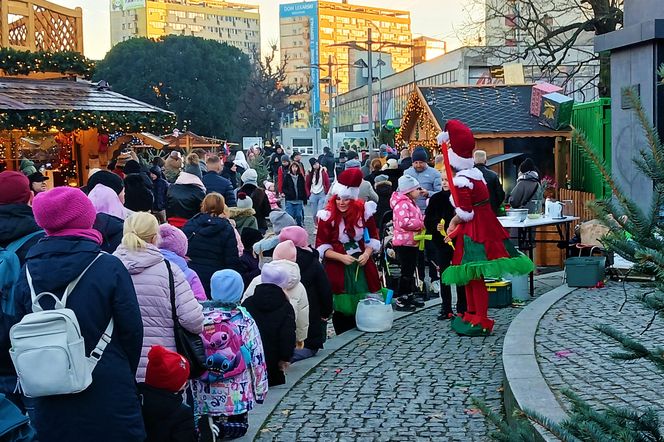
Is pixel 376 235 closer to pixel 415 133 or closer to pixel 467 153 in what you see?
pixel 467 153

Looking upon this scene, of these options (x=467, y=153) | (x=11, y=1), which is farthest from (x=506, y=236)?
(x=11, y=1)

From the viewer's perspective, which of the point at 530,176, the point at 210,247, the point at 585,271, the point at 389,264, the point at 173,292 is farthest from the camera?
the point at 530,176

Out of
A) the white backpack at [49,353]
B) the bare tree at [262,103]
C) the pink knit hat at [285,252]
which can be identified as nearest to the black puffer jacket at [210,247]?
the pink knit hat at [285,252]

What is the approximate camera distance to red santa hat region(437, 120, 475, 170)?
8.69 m

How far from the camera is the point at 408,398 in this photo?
6.92m

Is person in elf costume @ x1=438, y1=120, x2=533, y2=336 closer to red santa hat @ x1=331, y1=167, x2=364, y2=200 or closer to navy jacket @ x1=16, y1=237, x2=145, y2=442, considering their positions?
red santa hat @ x1=331, y1=167, x2=364, y2=200

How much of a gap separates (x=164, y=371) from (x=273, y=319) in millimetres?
2176

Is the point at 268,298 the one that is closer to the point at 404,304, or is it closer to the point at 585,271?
the point at 404,304

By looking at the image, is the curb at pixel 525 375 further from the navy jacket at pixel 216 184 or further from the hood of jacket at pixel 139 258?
the navy jacket at pixel 216 184

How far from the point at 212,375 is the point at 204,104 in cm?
5645

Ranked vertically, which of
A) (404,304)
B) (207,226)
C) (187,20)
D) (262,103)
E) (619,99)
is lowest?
(404,304)

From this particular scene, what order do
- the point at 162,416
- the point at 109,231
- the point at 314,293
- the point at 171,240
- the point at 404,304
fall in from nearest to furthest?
→ 1. the point at 162,416
2. the point at 171,240
3. the point at 109,231
4. the point at 314,293
5. the point at 404,304

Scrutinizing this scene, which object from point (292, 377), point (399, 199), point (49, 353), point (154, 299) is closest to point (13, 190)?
point (154, 299)

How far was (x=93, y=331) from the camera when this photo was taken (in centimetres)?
415
